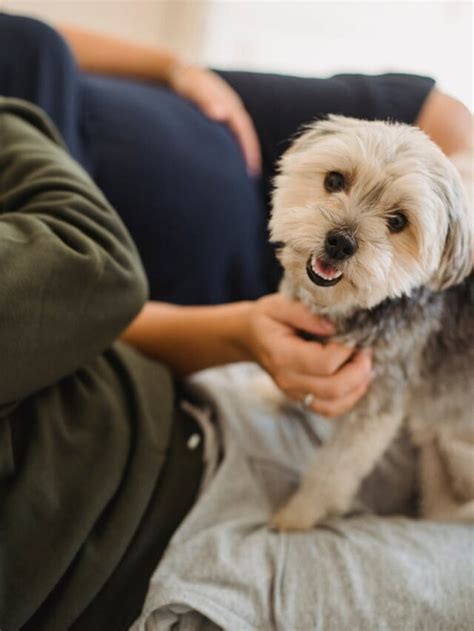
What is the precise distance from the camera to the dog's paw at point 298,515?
79cm

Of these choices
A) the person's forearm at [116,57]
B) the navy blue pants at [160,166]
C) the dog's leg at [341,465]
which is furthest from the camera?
the person's forearm at [116,57]

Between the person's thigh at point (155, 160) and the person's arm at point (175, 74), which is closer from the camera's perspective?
the person's arm at point (175, 74)

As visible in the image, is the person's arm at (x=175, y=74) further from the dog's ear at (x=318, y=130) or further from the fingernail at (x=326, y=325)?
the fingernail at (x=326, y=325)

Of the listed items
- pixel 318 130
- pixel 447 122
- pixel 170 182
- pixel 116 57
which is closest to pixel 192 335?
pixel 170 182

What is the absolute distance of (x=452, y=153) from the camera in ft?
1.80

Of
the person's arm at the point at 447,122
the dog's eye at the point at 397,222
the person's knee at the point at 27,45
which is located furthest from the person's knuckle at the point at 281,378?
the person's knee at the point at 27,45

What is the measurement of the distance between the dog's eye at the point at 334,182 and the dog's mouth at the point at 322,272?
80 millimetres

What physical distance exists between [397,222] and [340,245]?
7cm

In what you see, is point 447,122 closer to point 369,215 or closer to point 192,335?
point 369,215

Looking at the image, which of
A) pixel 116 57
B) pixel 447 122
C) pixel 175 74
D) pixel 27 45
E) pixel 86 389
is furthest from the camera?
pixel 116 57

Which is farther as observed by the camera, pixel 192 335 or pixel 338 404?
pixel 192 335

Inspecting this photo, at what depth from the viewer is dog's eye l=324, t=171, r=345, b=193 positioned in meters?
0.63

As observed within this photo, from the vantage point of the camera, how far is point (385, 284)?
623 mm

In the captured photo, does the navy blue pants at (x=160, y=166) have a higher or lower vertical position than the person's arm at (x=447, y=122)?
lower
